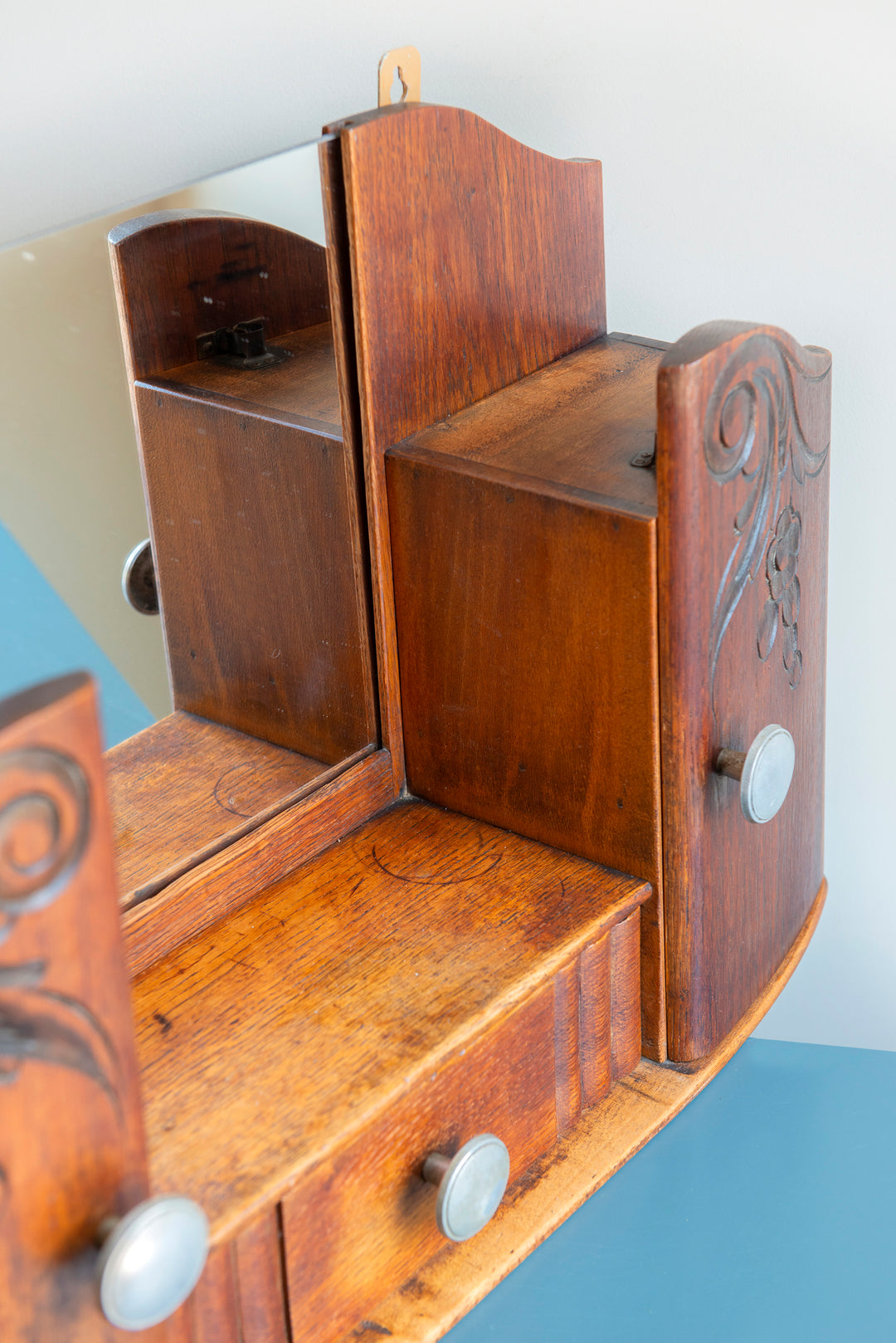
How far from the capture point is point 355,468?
2.94ft

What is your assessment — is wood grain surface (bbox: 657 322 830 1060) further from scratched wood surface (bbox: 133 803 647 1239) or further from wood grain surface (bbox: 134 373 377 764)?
wood grain surface (bbox: 134 373 377 764)

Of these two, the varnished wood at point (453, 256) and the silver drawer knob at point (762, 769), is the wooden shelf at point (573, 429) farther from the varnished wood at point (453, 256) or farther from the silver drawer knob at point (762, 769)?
the silver drawer knob at point (762, 769)

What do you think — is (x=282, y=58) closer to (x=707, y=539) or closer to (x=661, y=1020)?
(x=707, y=539)

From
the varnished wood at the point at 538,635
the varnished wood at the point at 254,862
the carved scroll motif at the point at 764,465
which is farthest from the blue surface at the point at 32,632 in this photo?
the carved scroll motif at the point at 764,465

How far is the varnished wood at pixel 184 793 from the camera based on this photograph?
831 mm

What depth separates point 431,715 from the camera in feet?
3.18

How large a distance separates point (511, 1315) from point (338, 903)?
259 millimetres

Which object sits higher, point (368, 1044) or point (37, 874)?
point (37, 874)

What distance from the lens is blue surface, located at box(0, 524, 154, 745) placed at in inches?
28.4

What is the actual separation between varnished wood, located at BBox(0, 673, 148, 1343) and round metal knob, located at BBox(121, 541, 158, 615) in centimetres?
30

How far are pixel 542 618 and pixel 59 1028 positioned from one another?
1.39 feet

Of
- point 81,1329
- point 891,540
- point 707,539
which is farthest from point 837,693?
point 81,1329

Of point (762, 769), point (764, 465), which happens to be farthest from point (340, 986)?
point (764, 465)

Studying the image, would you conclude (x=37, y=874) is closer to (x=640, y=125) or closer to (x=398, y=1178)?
(x=398, y=1178)
